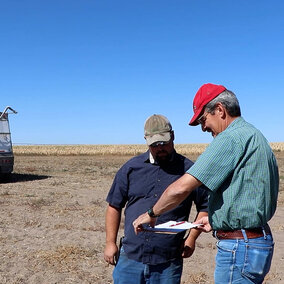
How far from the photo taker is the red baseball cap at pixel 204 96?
233 cm

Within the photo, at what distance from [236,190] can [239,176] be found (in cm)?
8

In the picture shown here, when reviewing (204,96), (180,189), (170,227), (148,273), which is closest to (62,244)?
(148,273)

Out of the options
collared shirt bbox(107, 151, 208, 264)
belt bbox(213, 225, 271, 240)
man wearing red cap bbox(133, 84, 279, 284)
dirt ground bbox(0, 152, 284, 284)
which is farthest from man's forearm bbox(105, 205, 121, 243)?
dirt ground bbox(0, 152, 284, 284)

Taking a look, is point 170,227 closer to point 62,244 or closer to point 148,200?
point 148,200

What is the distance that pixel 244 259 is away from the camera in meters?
2.23

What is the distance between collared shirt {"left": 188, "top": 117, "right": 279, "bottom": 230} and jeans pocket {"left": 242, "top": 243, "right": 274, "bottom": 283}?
0.13 m

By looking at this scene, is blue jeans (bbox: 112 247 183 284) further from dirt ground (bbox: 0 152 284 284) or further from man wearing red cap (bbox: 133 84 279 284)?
dirt ground (bbox: 0 152 284 284)

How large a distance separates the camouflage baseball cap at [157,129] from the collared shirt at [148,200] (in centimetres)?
19

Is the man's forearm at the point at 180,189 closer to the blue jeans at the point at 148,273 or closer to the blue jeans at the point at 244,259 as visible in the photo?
the blue jeans at the point at 244,259

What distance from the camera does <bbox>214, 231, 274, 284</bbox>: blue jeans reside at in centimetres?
223

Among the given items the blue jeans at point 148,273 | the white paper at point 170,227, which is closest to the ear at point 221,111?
the white paper at point 170,227

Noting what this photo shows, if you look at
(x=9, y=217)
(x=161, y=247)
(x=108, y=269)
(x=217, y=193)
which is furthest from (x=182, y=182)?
(x=9, y=217)

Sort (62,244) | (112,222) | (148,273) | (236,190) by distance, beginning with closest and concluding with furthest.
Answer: (236,190)
(148,273)
(112,222)
(62,244)

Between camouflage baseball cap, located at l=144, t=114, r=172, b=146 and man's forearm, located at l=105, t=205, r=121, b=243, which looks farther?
man's forearm, located at l=105, t=205, r=121, b=243
